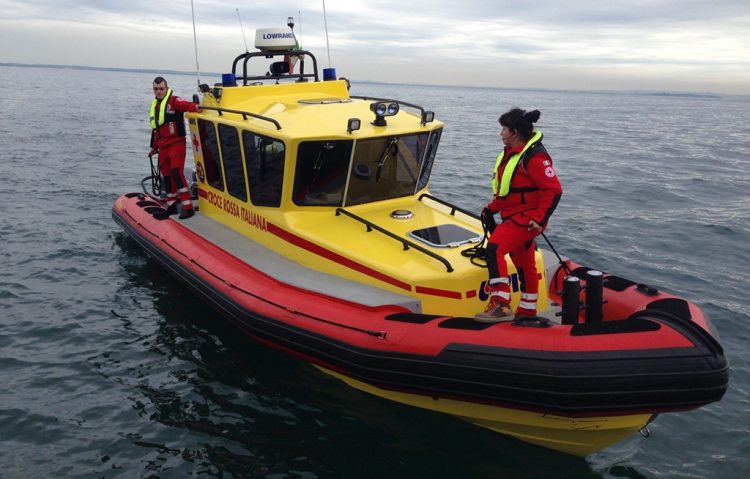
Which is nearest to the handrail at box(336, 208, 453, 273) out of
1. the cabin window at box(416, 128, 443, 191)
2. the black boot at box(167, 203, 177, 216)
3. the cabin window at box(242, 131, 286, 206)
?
the cabin window at box(242, 131, 286, 206)

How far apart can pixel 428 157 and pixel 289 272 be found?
1.78m

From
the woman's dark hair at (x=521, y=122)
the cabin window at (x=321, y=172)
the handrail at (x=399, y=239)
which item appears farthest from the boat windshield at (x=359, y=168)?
the woman's dark hair at (x=521, y=122)

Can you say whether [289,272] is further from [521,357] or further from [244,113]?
[521,357]

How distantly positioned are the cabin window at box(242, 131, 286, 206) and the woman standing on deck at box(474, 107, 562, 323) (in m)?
2.02

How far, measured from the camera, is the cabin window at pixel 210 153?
20.1 ft

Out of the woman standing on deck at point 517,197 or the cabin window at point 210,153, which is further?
the cabin window at point 210,153

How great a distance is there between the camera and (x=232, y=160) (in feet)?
19.2

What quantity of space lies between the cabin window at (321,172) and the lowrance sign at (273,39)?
245 cm

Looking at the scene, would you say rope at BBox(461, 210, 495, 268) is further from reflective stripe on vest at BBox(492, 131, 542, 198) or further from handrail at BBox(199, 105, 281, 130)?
handrail at BBox(199, 105, 281, 130)

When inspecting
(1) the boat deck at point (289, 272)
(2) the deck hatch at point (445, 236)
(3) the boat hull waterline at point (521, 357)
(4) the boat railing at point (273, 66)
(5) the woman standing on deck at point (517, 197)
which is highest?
(4) the boat railing at point (273, 66)

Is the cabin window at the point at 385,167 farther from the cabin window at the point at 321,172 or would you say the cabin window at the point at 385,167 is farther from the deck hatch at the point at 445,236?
the deck hatch at the point at 445,236

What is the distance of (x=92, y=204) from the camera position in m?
10.6

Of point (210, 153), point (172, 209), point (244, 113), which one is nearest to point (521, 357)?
point (244, 113)

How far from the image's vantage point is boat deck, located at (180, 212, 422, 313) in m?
4.52
